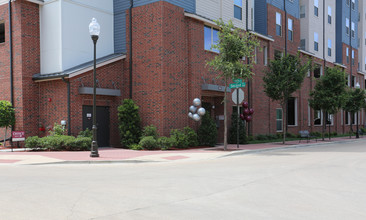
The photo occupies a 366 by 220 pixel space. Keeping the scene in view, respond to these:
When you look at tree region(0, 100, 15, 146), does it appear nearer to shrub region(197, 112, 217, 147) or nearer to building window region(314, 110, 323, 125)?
shrub region(197, 112, 217, 147)

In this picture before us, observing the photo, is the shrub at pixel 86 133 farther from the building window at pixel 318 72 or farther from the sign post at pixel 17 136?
the building window at pixel 318 72

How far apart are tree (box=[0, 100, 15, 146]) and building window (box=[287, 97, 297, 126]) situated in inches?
849

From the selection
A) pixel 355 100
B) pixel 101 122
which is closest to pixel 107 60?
pixel 101 122

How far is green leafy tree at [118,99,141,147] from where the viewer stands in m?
18.4

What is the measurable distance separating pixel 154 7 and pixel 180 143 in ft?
23.9

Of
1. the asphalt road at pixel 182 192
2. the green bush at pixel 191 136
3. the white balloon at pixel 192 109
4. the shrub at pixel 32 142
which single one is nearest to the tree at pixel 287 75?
the white balloon at pixel 192 109

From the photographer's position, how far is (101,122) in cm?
1953

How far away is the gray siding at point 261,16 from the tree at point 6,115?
727 inches

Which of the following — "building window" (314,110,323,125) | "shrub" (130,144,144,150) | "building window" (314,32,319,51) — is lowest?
"shrub" (130,144,144,150)

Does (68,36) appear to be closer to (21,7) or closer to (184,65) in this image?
(21,7)

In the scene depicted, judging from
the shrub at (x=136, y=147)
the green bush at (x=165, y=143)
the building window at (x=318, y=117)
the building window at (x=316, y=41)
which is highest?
the building window at (x=316, y=41)

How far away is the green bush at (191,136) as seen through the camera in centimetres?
1864

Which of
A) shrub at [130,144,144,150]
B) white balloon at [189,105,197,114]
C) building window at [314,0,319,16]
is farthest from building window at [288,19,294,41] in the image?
shrub at [130,144,144,150]

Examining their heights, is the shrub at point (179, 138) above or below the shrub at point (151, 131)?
below
